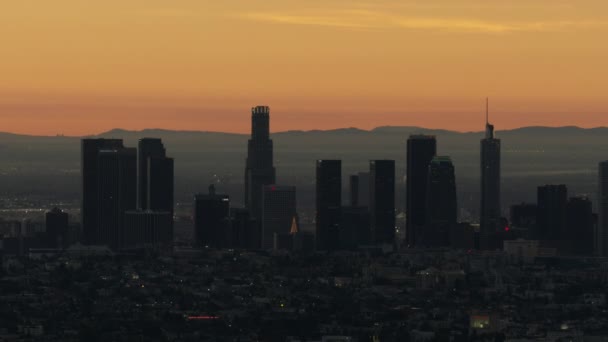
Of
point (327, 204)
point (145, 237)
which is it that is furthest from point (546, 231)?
point (145, 237)

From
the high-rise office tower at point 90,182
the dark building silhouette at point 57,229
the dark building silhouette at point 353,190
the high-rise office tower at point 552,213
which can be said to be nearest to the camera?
the dark building silhouette at point 57,229

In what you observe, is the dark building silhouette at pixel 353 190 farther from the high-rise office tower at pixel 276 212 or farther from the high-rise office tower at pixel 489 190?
the high-rise office tower at pixel 489 190

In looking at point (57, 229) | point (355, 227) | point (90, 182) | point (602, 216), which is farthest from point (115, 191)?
point (602, 216)

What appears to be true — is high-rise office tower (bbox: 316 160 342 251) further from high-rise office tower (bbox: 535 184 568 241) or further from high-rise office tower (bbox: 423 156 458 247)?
high-rise office tower (bbox: 535 184 568 241)

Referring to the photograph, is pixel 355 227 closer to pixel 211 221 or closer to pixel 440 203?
pixel 440 203

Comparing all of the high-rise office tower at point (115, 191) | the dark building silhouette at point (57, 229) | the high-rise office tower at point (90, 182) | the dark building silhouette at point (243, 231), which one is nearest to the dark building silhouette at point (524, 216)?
the dark building silhouette at point (243, 231)

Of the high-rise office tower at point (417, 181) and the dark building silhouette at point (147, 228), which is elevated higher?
the high-rise office tower at point (417, 181)
